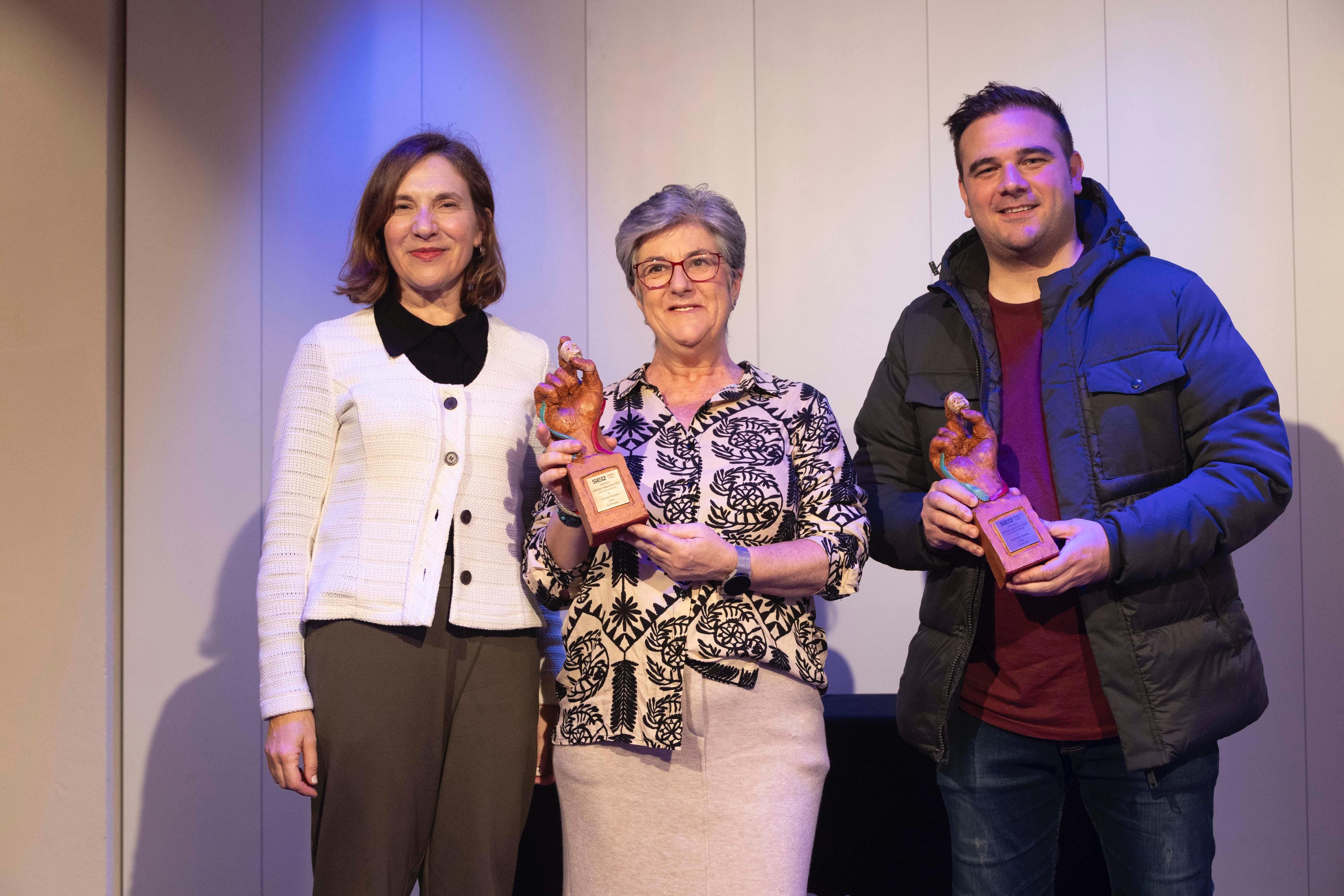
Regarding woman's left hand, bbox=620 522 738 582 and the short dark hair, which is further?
the short dark hair

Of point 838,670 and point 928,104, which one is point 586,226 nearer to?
point 928,104

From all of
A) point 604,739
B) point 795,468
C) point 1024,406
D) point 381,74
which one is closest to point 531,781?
point 604,739

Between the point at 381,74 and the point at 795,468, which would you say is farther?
the point at 381,74

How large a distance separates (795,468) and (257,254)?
2.14m

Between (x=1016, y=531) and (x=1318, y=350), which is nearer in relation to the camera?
(x=1016, y=531)

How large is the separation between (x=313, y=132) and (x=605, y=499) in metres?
2.16

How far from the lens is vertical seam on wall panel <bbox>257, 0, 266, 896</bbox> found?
321cm

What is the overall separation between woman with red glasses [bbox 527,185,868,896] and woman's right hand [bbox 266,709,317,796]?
0.44m

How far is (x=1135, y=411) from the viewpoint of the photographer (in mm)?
1797

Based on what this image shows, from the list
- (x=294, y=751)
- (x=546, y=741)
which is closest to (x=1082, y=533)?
(x=546, y=741)

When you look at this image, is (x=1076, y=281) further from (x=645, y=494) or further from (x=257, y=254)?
(x=257, y=254)

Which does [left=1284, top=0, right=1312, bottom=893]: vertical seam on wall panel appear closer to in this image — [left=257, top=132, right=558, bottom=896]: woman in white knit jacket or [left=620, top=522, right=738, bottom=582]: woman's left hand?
[left=620, top=522, right=738, bottom=582]: woman's left hand

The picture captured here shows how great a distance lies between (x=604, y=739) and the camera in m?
1.81

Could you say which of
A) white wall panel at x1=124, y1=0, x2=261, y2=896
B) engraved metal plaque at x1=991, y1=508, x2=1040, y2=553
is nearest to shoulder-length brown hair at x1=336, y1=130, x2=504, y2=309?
engraved metal plaque at x1=991, y1=508, x2=1040, y2=553
